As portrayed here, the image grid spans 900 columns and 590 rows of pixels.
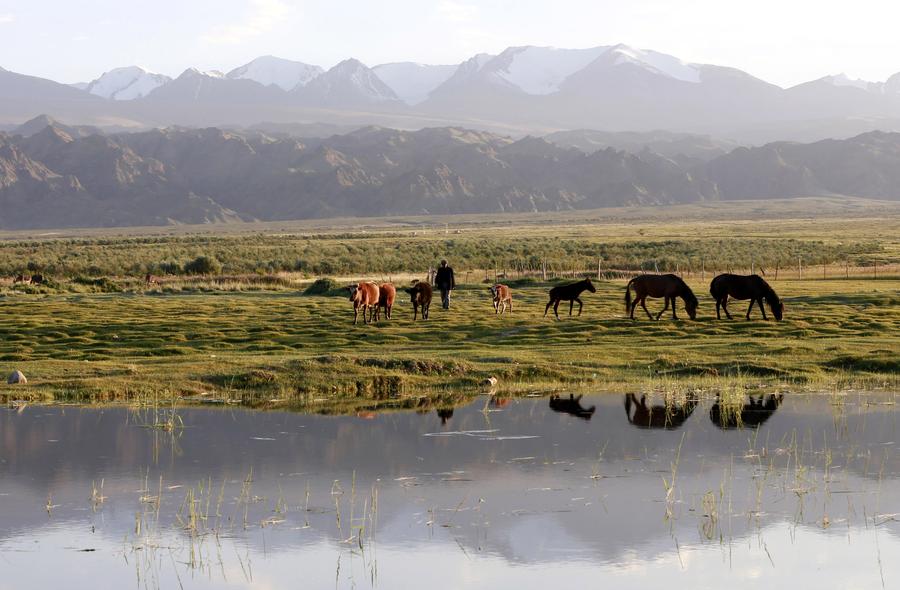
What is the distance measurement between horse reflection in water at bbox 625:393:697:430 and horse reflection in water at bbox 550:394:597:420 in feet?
2.29

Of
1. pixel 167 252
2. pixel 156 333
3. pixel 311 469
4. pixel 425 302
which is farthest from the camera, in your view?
pixel 167 252

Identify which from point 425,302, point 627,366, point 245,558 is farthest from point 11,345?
point 245,558

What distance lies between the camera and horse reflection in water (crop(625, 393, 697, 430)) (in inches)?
832

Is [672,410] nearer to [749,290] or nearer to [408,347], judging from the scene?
[408,347]

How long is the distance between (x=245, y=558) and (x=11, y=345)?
65.6 feet

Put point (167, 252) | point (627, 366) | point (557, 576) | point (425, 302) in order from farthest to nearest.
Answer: point (167, 252), point (425, 302), point (627, 366), point (557, 576)

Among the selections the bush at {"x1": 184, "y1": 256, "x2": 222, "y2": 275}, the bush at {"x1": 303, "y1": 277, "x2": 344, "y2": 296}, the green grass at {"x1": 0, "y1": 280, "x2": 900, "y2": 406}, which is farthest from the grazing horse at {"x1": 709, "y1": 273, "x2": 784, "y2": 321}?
the bush at {"x1": 184, "y1": 256, "x2": 222, "y2": 275}

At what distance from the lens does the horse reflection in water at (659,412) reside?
2114 cm

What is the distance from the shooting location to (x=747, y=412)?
22.1 m

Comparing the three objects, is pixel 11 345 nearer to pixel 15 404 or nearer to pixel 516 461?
pixel 15 404

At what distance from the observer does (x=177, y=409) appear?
22922 mm

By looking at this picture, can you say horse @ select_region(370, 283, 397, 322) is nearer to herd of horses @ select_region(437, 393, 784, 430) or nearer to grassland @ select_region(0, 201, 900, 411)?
grassland @ select_region(0, 201, 900, 411)

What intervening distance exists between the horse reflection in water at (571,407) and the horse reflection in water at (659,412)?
2.29 feet

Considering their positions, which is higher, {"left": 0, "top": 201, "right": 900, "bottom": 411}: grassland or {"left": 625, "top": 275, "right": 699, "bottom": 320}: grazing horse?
{"left": 625, "top": 275, "right": 699, "bottom": 320}: grazing horse
